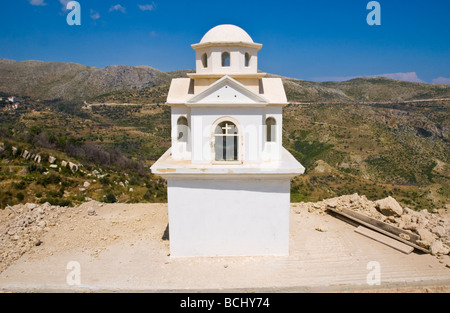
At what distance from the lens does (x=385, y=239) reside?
10805 mm

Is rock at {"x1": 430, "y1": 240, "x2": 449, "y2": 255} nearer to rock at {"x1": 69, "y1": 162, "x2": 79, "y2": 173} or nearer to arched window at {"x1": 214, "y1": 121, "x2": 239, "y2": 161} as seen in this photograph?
arched window at {"x1": 214, "y1": 121, "x2": 239, "y2": 161}

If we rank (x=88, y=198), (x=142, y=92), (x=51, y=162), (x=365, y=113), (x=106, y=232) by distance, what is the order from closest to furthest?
(x=106, y=232) → (x=88, y=198) → (x=51, y=162) → (x=365, y=113) → (x=142, y=92)

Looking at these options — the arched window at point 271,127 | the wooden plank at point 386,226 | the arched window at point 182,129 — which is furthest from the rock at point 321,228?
the arched window at point 182,129

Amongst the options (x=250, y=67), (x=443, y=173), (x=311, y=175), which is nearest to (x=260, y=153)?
(x=250, y=67)

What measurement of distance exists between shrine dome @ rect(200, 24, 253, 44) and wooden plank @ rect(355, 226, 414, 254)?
25.7ft

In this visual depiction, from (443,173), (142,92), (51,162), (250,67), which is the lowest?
(443,173)

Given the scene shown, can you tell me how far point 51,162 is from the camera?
19.6 meters

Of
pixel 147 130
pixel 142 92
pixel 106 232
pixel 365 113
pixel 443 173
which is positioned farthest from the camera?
pixel 142 92

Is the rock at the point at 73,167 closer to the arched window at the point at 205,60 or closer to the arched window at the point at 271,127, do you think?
the arched window at the point at 205,60

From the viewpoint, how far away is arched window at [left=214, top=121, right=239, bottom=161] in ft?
31.6

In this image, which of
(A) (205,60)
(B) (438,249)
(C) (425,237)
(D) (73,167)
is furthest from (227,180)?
(D) (73,167)

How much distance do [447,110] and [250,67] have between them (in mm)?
62588

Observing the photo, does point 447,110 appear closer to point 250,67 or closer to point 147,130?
point 147,130

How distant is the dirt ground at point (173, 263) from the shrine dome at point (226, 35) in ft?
22.5
